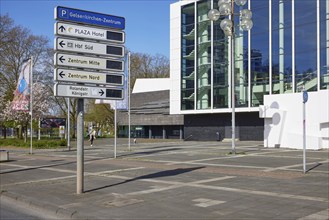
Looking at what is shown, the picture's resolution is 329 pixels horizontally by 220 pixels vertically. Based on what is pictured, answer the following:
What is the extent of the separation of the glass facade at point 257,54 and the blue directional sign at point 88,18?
26974 millimetres

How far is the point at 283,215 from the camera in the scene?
7426 mm

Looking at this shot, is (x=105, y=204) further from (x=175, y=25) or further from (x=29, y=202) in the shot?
(x=175, y=25)

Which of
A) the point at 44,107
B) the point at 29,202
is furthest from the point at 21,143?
the point at 29,202

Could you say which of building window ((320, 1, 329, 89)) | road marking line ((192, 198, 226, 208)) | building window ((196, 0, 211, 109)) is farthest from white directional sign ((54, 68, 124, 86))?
building window ((196, 0, 211, 109))

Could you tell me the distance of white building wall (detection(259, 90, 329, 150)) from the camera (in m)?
26.5

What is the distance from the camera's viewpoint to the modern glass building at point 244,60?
3628cm

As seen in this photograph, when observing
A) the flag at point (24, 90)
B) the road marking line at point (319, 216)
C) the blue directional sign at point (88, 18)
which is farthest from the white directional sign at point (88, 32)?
the flag at point (24, 90)

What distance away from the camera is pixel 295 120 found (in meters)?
27.9

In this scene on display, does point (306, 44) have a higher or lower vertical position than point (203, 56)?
lower

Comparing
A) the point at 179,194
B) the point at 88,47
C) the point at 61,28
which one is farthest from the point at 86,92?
the point at 179,194

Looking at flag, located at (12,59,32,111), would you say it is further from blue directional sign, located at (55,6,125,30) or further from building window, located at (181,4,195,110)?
building window, located at (181,4,195,110)

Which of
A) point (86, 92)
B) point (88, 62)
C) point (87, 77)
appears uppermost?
point (88, 62)

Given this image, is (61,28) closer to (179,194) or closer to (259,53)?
(179,194)

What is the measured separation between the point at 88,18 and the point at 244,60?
32.7 m
